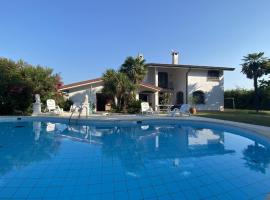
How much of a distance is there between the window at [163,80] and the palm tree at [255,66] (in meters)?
9.75

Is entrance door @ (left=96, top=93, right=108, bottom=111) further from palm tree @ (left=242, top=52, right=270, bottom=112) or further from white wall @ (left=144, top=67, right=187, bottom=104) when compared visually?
palm tree @ (left=242, top=52, right=270, bottom=112)

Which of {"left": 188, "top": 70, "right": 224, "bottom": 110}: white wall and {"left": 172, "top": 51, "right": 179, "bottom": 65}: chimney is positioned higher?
{"left": 172, "top": 51, "right": 179, "bottom": 65}: chimney

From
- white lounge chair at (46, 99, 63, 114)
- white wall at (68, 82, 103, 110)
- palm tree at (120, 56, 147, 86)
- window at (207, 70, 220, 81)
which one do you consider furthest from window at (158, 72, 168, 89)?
white lounge chair at (46, 99, 63, 114)

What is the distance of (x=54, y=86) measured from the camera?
68.0ft

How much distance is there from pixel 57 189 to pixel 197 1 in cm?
1740

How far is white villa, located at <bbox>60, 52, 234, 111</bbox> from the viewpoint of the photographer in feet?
90.7

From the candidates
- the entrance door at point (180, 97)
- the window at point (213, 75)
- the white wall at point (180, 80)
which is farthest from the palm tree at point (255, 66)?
the entrance door at point (180, 97)

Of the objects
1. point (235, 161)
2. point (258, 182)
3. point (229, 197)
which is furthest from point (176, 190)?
point (235, 161)

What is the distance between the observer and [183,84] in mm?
29875

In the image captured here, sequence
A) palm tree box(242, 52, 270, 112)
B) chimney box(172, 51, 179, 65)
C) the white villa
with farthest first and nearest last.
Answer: chimney box(172, 51, 179, 65) → the white villa → palm tree box(242, 52, 270, 112)

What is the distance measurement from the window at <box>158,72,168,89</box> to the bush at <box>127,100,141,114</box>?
29.5ft

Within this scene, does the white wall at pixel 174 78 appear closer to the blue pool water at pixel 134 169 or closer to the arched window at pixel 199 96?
the arched window at pixel 199 96

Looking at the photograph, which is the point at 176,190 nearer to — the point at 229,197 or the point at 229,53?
the point at 229,197

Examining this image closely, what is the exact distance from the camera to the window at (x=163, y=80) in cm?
3080
